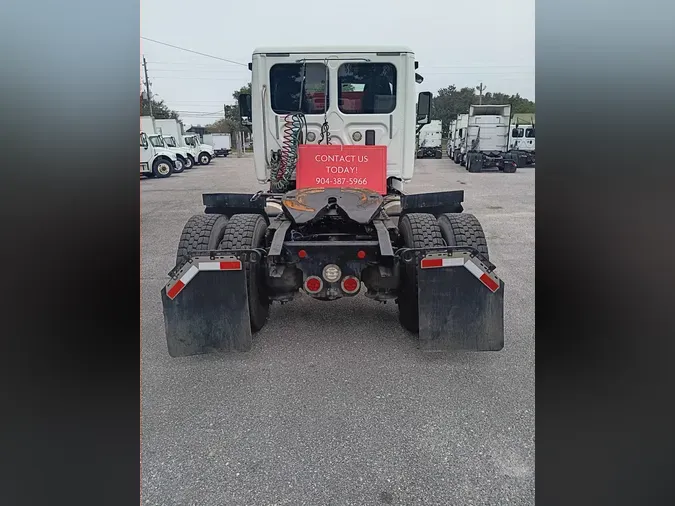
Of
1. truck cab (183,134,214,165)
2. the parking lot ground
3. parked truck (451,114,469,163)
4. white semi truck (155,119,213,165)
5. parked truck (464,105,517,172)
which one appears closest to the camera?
the parking lot ground

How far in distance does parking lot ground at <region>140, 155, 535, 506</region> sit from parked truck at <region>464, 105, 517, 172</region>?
19528mm

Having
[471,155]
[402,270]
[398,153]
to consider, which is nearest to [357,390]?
[402,270]

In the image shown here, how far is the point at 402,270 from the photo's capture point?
3.51 metres

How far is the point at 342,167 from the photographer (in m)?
4.55

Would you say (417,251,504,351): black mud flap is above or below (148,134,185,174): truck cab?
below

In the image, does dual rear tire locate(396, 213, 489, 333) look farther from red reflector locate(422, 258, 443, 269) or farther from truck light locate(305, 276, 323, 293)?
truck light locate(305, 276, 323, 293)

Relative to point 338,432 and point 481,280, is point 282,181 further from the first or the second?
point 338,432

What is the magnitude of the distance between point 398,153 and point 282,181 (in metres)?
1.43

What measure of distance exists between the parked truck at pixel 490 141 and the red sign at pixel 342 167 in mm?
19242

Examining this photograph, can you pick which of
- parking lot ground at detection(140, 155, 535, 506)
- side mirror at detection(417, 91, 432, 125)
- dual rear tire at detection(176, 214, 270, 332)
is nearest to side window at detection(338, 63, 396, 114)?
side mirror at detection(417, 91, 432, 125)

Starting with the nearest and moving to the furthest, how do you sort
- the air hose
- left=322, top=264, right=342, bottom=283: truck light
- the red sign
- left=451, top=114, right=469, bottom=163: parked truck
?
left=322, top=264, right=342, bottom=283: truck light < the red sign < the air hose < left=451, top=114, right=469, bottom=163: parked truck

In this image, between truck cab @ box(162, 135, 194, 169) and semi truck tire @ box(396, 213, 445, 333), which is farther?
truck cab @ box(162, 135, 194, 169)

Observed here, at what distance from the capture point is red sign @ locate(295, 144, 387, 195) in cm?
455

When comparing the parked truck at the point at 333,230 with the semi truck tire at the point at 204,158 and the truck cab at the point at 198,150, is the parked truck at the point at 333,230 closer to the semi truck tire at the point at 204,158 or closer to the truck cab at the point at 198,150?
the truck cab at the point at 198,150
